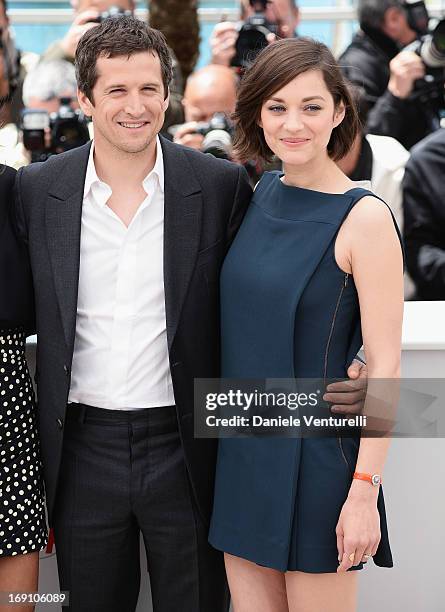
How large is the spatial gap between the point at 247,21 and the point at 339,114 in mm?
2648

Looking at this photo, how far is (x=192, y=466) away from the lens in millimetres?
1866

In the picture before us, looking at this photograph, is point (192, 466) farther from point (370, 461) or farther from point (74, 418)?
point (370, 461)

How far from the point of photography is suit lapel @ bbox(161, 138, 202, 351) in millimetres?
1823

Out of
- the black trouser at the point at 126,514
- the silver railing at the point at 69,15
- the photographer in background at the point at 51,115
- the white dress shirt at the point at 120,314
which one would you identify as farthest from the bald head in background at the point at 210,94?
the black trouser at the point at 126,514

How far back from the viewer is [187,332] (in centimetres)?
184

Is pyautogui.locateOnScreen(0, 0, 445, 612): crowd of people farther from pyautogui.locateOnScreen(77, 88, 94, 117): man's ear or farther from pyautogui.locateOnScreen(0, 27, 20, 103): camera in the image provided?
pyautogui.locateOnScreen(0, 27, 20, 103): camera

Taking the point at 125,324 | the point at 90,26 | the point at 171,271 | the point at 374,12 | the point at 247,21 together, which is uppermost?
the point at 374,12

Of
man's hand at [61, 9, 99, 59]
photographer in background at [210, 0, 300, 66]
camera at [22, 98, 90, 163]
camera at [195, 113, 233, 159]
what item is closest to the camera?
camera at [195, 113, 233, 159]

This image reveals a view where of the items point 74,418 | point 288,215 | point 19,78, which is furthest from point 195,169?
point 19,78

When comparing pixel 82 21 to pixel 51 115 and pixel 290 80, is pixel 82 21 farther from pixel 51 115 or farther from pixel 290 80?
pixel 290 80

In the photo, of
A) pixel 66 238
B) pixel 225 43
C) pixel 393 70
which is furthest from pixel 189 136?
pixel 66 238

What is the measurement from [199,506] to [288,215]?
2.01 ft

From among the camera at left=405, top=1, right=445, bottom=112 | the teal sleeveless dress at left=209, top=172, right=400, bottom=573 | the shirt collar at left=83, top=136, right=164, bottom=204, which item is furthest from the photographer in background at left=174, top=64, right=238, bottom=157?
the teal sleeveless dress at left=209, top=172, right=400, bottom=573

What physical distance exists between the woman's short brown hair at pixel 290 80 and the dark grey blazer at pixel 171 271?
17 cm
